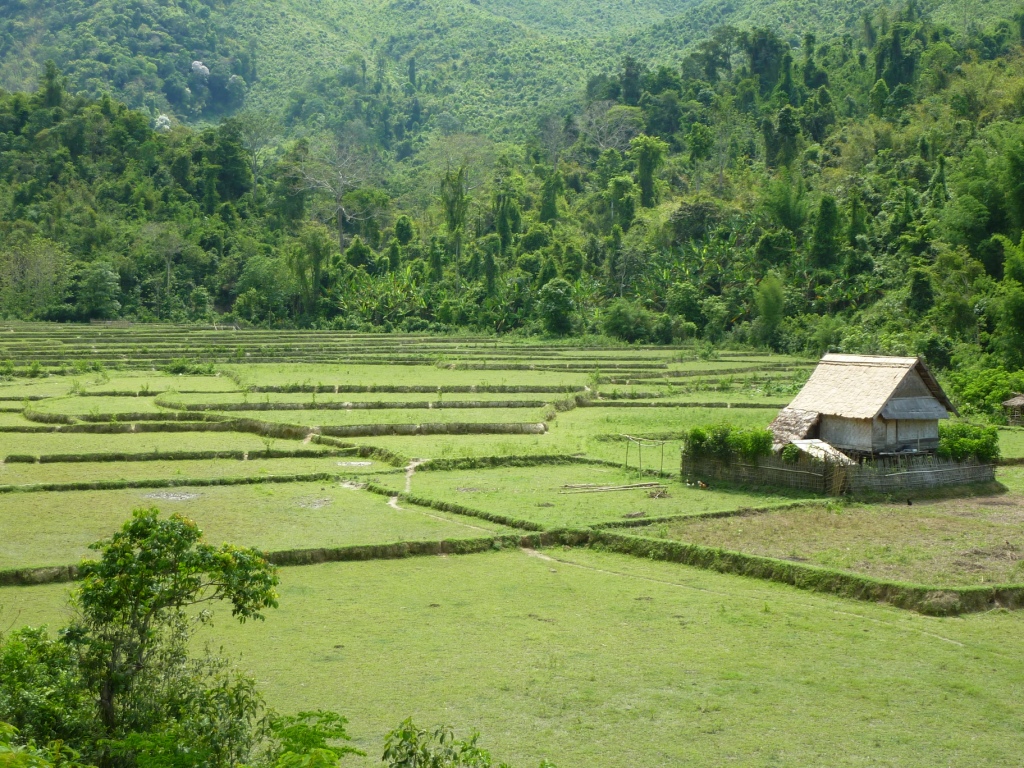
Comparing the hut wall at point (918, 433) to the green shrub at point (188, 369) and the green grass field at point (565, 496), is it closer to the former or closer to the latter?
the green grass field at point (565, 496)

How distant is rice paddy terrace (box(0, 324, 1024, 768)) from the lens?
9984mm

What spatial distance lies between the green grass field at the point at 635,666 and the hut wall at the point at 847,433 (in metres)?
7.32

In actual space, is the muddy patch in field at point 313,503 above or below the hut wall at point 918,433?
below

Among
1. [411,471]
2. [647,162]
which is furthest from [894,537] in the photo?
[647,162]

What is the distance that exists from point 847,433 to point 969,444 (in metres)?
2.27

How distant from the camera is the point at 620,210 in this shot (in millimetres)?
66812

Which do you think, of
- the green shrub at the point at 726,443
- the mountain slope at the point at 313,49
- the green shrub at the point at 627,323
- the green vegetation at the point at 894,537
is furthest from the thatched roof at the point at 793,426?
the mountain slope at the point at 313,49

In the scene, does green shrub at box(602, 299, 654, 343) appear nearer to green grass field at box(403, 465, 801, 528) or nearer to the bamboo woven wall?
green grass field at box(403, 465, 801, 528)

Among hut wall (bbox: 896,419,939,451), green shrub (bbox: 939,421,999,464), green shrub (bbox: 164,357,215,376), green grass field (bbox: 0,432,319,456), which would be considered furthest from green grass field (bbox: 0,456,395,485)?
green shrub (bbox: 164,357,215,376)

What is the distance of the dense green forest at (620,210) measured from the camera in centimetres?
4822

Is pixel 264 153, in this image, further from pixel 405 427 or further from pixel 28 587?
pixel 28 587

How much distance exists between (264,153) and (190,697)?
83667 mm

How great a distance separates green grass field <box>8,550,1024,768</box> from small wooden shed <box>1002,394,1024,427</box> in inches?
664

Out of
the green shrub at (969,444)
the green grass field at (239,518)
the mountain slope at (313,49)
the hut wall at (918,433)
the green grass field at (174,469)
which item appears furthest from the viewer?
the mountain slope at (313,49)
